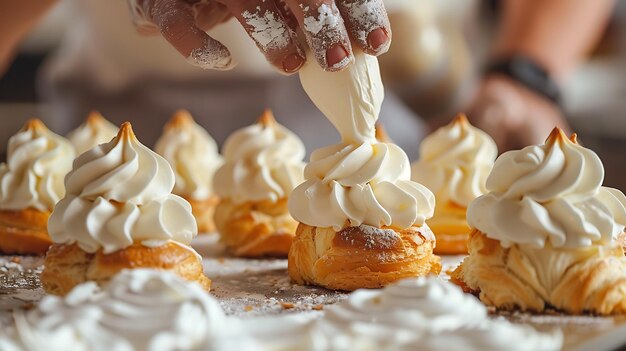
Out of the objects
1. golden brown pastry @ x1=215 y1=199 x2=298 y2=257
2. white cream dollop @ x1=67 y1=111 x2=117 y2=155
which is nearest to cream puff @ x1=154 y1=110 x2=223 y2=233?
white cream dollop @ x1=67 y1=111 x2=117 y2=155

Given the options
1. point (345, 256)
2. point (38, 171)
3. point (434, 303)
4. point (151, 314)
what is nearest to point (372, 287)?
point (345, 256)

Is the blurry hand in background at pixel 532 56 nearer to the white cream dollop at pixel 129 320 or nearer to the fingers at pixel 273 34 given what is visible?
the fingers at pixel 273 34

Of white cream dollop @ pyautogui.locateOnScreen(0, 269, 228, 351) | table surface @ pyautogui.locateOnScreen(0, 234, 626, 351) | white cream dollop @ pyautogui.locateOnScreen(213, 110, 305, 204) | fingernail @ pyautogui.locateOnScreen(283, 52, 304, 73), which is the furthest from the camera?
white cream dollop @ pyautogui.locateOnScreen(213, 110, 305, 204)

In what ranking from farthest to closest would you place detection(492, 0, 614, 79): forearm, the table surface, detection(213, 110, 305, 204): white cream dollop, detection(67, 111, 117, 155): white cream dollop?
detection(492, 0, 614, 79): forearm, detection(67, 111, 117, 155): white cream dollop, detection(213, 110, 305, 204): white cream dollop, the table surface

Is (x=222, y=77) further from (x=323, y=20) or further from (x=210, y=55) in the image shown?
(x=323, y=20)

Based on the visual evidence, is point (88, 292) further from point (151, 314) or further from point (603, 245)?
point (603, 245)

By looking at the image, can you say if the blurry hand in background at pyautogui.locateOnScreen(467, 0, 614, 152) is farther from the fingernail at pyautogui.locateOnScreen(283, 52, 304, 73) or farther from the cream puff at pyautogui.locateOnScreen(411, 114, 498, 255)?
the fingernail at pyautogui.locateOnScreen(283, 52, 304, 73)
